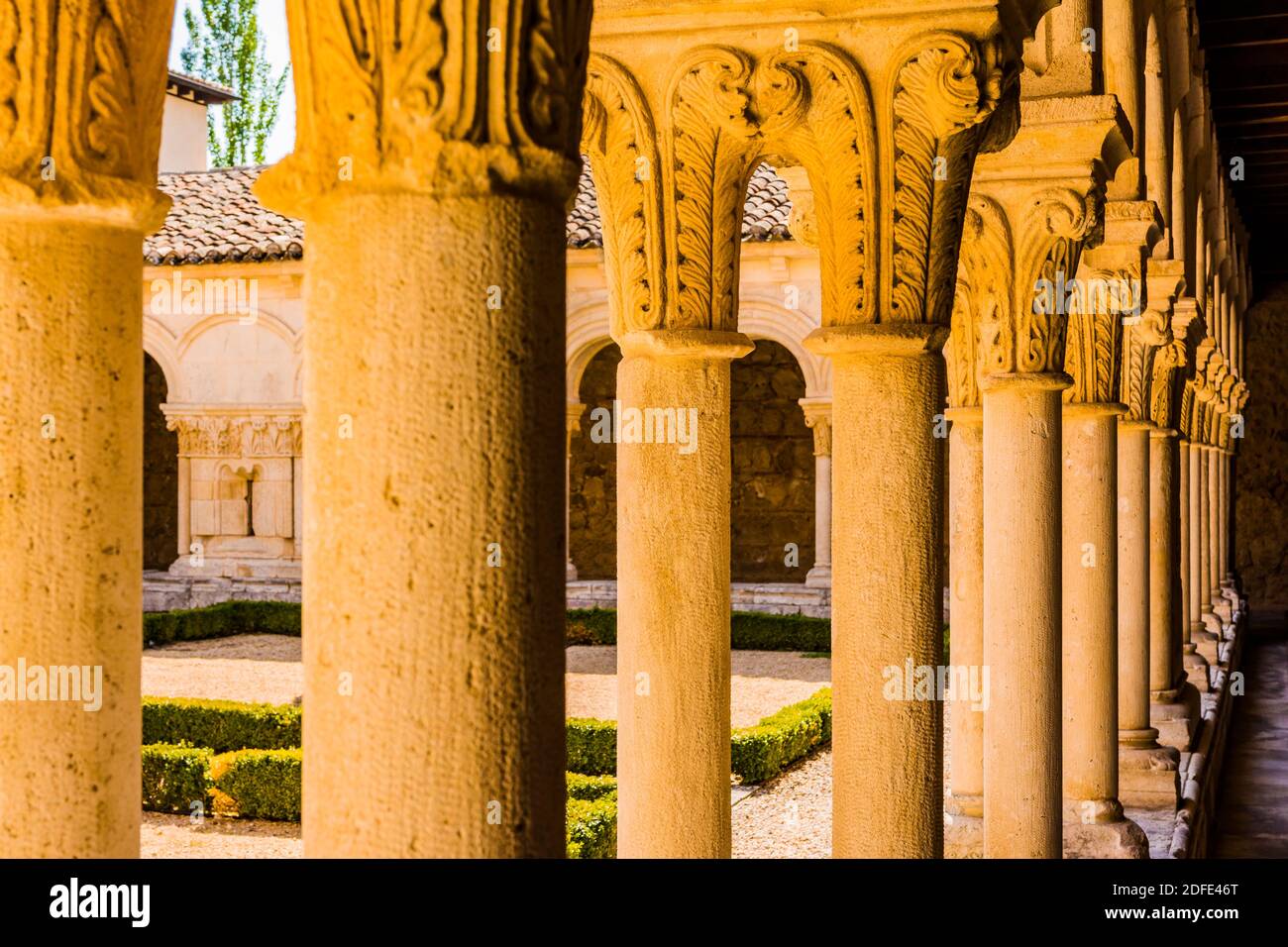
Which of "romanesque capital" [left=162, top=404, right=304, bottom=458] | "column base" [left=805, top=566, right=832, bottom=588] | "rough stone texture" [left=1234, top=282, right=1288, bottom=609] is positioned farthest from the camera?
"rough stone texture" [left=1234, top=282, right=1288, bottom=609]

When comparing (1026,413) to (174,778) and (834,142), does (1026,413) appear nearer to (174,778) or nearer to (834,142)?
(834,142)

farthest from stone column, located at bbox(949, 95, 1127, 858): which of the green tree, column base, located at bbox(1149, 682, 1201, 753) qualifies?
the green tree

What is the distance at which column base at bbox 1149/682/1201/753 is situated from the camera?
29.6 ft

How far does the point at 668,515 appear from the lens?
4098 mm

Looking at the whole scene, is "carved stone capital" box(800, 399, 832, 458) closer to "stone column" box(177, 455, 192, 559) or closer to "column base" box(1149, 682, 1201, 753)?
"column base" box(1149, 682, 1201, 753)

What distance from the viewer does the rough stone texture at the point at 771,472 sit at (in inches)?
854

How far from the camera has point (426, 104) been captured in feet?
5.95

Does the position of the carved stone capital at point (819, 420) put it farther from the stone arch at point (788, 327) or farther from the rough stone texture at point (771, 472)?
the rough stone texture at point (771, 472)

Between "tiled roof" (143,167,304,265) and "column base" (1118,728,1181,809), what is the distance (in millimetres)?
12810

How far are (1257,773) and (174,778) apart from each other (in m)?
7.56

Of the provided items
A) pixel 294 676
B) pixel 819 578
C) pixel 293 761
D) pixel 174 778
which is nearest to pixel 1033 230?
pixel 293 761
